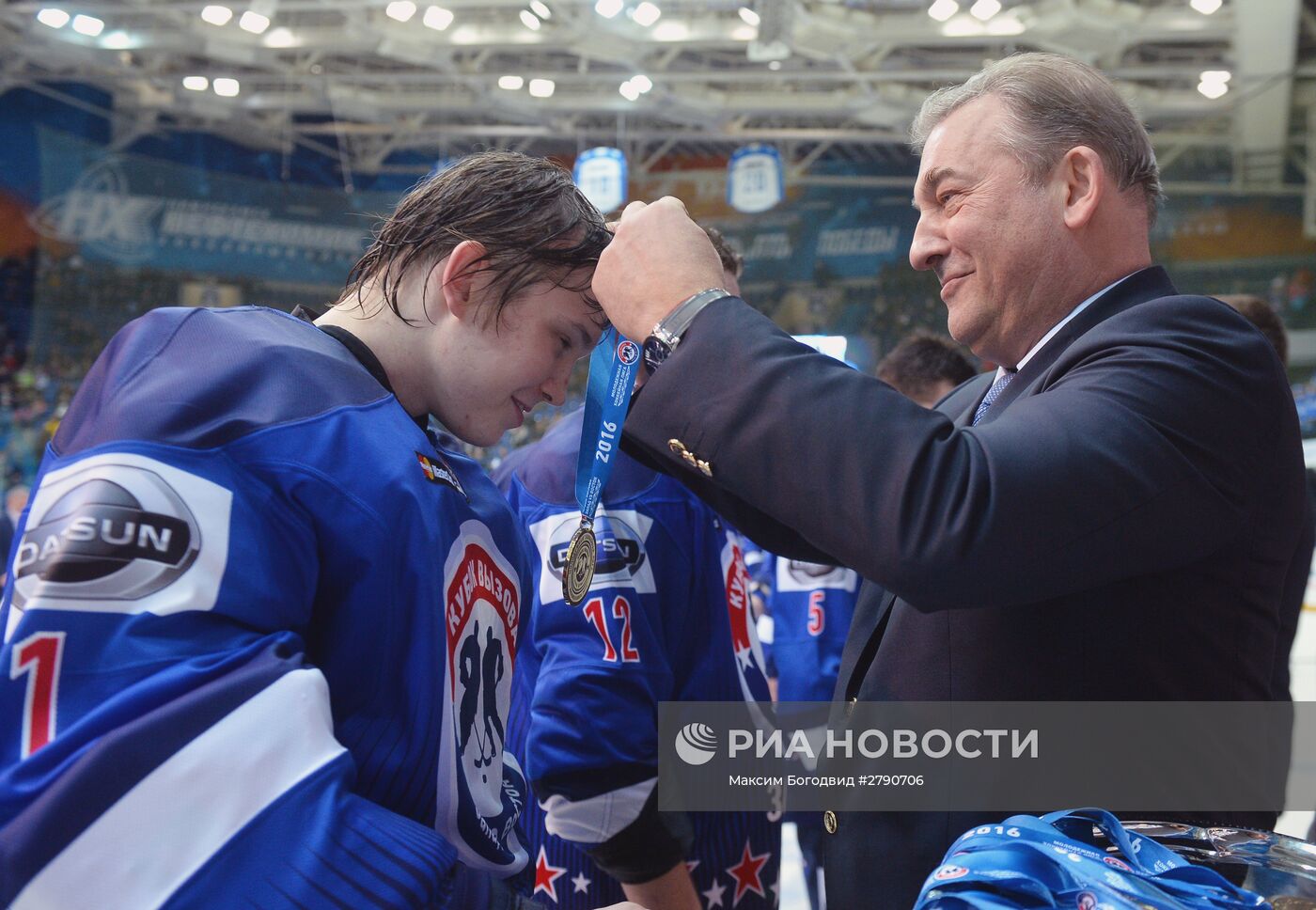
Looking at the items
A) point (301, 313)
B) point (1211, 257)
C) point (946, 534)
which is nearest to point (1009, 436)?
point (946, 534)

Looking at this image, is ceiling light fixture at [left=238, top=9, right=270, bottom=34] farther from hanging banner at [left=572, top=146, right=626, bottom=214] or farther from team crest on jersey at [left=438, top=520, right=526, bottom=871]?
team crest on jersey at [left=438, top=520, right=526, bottom=871]

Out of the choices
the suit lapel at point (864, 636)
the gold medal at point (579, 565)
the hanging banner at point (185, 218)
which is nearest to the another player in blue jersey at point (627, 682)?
the gold medal at point (579, 565)

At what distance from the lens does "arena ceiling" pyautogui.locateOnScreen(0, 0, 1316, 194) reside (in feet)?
33.6

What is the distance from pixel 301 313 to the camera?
1.13 meters

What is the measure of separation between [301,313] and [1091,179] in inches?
31.3

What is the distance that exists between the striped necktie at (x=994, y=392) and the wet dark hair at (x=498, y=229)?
0.47 m

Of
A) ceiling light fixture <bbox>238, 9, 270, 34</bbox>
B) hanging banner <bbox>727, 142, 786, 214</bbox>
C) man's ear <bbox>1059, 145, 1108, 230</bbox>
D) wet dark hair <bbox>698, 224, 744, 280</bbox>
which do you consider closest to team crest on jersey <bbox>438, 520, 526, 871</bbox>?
man's ear <bbox>1059, 145, 1108, 230</bbox>

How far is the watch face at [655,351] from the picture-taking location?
97 cm

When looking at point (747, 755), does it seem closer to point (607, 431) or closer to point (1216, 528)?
point (607, 431)

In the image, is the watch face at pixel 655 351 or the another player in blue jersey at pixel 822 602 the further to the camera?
the another player in blue jersey at pixel 822 602

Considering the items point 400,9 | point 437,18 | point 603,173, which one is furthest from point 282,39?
point 603,173

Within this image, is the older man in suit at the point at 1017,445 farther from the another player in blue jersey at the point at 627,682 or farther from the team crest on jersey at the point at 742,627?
the team crest on jersey at the point at 742,627

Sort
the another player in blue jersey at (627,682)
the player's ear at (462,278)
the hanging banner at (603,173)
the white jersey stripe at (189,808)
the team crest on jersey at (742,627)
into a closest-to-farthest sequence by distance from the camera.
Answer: the white jersey stripe at (189,808), the player's ear at (462,278), the another player in blue jersey at (627,682), the team crest on jersey at (742,627), the hanging banner at (603,173)

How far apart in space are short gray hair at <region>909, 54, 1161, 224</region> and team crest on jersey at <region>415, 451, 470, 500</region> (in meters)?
0.64
